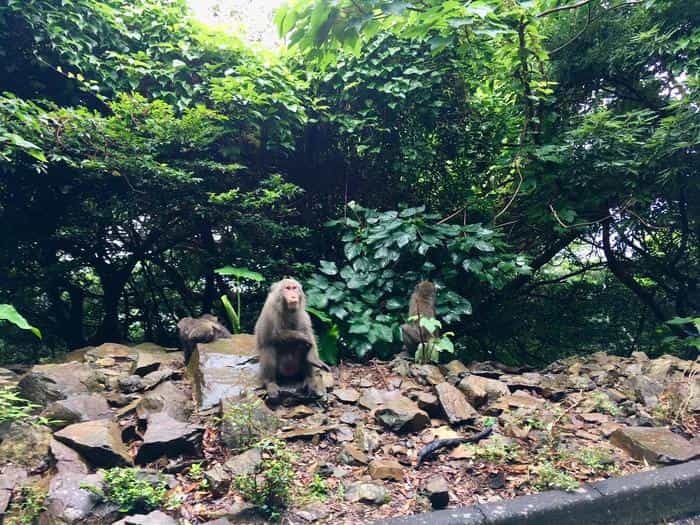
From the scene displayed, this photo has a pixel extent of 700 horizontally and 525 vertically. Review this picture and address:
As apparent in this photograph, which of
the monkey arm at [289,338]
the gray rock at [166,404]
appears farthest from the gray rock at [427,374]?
the gray rock at [166,404]

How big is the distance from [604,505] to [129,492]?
2.57 metres

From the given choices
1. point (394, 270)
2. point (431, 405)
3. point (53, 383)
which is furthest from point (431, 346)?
point (53, 383)

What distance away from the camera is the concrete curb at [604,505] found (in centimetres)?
237

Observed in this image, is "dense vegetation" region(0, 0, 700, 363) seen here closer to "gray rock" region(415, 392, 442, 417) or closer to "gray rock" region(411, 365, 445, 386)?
"gray rock" region(411, 365, 445, 386)

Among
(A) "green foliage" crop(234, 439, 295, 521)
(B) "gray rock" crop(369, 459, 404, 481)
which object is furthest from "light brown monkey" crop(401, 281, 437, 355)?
(A) "green foliage" crop(234, 439, 295, 521)

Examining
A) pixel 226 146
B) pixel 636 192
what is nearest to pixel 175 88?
pixel 226 146

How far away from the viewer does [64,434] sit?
9.12 feet

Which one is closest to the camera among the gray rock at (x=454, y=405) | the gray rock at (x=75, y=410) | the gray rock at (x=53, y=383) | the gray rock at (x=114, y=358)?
the gray rock at (x=75, y=410)

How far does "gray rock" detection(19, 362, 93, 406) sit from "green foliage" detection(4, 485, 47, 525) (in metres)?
1.23

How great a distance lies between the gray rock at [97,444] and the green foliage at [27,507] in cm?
32

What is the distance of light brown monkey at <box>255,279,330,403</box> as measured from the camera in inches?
146

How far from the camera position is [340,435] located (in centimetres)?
324

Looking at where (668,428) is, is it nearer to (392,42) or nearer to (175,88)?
(392,42)

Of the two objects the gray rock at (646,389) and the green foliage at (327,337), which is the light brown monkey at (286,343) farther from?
the gray rock at (646,389)
